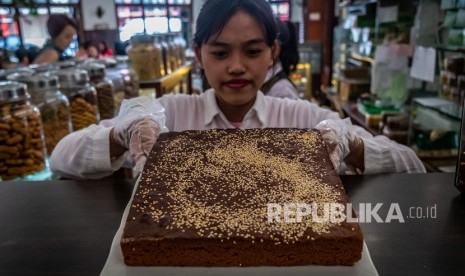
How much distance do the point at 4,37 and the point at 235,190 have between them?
10.7m

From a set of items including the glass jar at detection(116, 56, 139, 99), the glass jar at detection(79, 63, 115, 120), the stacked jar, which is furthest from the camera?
the glass jar at detection(116, 56, 139, 99)

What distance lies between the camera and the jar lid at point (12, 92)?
129 cm

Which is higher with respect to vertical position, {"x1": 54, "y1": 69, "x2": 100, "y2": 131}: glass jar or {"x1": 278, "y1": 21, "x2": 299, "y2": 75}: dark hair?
{"x1": 278, "y1": 21, "x2": 299, "y2": 75}: dark hair

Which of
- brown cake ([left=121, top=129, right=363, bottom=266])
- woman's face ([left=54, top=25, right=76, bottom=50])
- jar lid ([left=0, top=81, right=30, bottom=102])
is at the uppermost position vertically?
woman's face ([left=54, top=25, right=76, bottom=50])

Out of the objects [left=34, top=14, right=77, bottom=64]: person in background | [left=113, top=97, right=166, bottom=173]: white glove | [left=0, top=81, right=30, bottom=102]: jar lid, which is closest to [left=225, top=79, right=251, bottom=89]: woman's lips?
[left=113, top=97, right=166, bottom=173]: white glove

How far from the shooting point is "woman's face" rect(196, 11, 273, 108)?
3.84 feet

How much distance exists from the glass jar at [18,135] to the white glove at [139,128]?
402 millimetres

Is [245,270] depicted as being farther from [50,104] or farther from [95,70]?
[95,70]

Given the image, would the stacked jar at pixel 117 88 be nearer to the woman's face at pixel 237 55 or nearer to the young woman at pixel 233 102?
the young woman at pixel 233 102

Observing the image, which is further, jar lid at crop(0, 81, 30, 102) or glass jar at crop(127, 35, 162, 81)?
glass jar at crop(127, 35, 162, 81)

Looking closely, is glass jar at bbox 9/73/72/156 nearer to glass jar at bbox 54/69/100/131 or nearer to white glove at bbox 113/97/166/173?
glass jar at bbox 54/69/100/131

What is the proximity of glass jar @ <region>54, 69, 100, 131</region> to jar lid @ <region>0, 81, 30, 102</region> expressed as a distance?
1.19 feet

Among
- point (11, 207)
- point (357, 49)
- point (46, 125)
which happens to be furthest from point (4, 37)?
point (11, 207)

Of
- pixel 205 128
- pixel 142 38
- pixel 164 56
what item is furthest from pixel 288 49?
pixel 205 128
